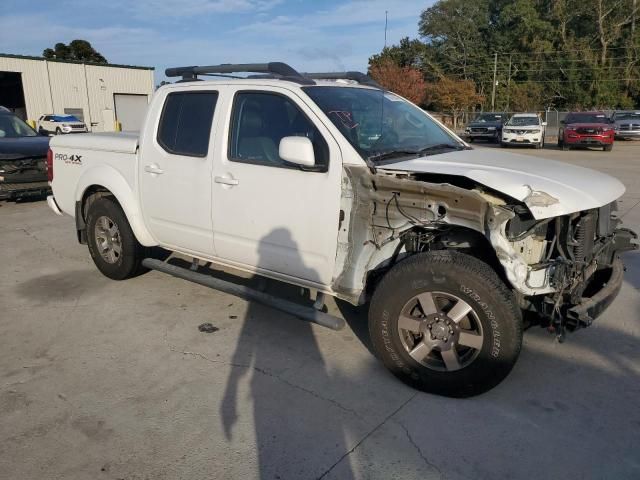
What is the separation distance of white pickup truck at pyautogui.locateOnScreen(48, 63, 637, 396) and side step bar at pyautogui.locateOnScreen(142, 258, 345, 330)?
0.05 feet

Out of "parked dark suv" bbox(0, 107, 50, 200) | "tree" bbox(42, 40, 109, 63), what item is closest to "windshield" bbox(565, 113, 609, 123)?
"parked dark suv" bbox(0, 107, 50, 200)

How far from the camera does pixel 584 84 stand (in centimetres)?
5519

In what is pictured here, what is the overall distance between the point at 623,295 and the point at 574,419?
8.13 ft

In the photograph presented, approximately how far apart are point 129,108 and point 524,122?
1089 inches

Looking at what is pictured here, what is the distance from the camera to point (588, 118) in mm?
24578

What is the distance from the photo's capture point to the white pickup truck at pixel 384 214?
10.3 feet

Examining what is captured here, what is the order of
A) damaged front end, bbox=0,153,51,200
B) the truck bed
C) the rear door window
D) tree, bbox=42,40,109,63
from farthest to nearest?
1. tree, bbox=42,40,109,63
2. damaged front end, bbox=0,153,51,200
3. the truck bed
4. the rear door window

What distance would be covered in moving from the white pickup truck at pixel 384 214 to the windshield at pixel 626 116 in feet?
95.7

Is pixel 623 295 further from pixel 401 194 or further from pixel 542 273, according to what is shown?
pixel 401 194

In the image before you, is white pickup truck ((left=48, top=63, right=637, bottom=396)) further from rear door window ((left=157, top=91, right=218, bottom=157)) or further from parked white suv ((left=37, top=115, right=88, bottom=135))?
parked white suv ((left=37, top=115, right=88, bottom=135))

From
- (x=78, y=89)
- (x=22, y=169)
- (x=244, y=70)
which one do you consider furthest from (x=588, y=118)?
(x=78, y=89)

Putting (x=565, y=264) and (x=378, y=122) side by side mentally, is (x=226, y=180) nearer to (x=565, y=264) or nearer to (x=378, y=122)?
(x=378, y=122)

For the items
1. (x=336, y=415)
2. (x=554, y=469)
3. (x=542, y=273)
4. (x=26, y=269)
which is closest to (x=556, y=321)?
(x=542, y=273)

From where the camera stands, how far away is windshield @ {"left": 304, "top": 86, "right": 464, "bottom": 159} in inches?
146
